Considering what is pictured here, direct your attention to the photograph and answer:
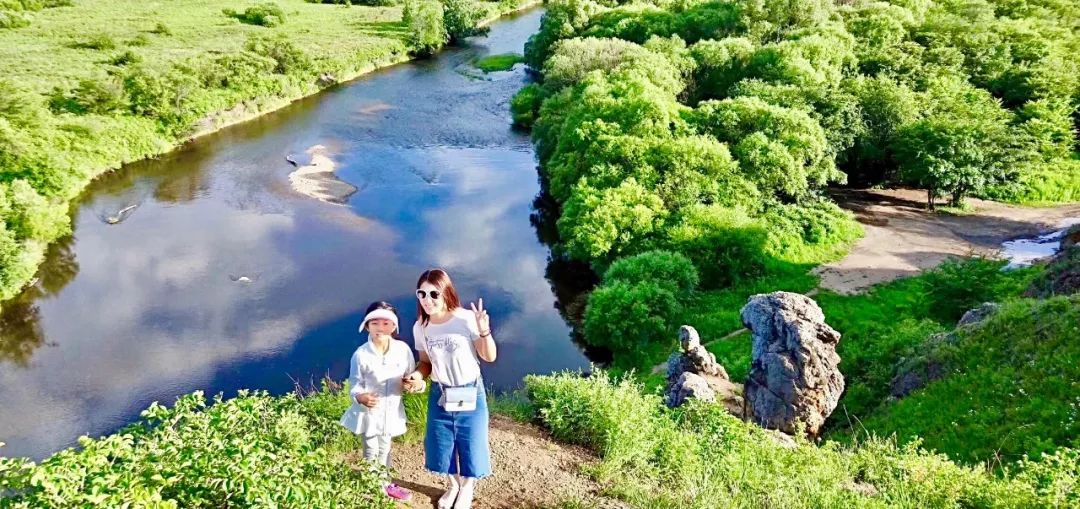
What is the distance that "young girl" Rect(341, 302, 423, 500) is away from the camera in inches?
341

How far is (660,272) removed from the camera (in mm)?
30516

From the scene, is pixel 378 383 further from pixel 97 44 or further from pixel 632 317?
pixel 97 44

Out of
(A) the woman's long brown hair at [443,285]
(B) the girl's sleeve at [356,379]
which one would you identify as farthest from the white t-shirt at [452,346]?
(B) the girl's sleeve at [356,379]

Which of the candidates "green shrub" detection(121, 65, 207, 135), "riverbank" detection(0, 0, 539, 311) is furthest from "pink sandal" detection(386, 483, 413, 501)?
"green shrub" detection(121, 65, 207, 135)

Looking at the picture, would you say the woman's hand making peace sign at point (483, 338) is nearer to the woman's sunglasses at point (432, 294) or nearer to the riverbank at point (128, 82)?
the woman's sunglasses at point (432, 294)

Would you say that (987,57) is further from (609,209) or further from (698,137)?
(609,209)

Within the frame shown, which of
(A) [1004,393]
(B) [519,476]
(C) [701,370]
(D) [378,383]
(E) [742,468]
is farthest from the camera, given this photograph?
(C) [701,370]

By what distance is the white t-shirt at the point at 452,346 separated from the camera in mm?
8484

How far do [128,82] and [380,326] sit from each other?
5436 cm

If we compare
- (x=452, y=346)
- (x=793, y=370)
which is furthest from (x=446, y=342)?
(x=793, y=370)

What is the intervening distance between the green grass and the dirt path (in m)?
70.4

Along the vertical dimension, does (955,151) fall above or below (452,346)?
below

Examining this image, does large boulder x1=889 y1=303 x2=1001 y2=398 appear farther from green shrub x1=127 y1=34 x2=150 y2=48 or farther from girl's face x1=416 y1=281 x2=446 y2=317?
green shrub x1=127 y1=34 x2=150 y2=48

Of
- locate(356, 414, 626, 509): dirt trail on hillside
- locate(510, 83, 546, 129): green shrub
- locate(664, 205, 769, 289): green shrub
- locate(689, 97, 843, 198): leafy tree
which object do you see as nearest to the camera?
locate(356, 414, 626, 509): dirt trail on hillside
